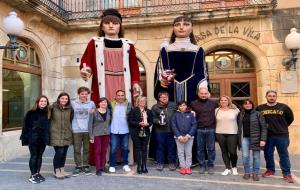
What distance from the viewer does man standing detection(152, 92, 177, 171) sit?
5484mm

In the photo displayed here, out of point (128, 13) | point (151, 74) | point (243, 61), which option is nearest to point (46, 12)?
point (128, 13)

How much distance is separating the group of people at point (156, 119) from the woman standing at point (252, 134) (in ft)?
0.05

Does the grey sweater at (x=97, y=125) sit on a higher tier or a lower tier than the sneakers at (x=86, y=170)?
higher

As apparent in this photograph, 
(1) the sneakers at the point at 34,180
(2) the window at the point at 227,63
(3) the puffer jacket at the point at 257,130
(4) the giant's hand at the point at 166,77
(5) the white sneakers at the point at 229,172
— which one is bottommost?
Result: (5) the white sneakers at the point at 229,172

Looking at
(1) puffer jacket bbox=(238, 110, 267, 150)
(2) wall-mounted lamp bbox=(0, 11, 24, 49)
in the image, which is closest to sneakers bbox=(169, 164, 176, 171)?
(1) puffer jacket bbox=(238, 110, 267, 150)

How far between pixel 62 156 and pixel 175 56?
2.73 meters

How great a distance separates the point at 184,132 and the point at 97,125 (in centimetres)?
151

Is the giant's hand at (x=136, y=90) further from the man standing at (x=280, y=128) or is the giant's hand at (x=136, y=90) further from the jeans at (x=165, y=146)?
the man standing at (x=280, y=128)

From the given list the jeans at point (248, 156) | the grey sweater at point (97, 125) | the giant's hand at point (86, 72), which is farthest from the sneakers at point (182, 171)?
the giant's hand at point (86, 72)

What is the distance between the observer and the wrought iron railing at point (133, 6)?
8570 millimetres

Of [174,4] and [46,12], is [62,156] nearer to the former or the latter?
[46,12]

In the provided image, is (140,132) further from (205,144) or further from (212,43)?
(212,43)

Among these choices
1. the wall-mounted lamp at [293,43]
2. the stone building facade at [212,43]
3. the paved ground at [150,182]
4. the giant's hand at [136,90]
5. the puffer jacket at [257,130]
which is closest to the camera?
the paved ground at [150,182]

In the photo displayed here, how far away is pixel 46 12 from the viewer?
8.02 m
